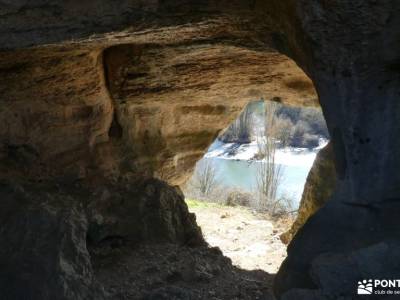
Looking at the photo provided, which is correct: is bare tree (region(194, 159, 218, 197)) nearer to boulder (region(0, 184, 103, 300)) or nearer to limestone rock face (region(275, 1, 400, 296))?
boulder (region(0, 184, 103, 300))

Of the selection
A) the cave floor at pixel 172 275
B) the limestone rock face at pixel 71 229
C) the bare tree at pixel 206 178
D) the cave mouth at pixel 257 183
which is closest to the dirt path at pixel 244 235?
the cave mouth at pixel 257 183

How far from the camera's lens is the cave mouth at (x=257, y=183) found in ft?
21.4

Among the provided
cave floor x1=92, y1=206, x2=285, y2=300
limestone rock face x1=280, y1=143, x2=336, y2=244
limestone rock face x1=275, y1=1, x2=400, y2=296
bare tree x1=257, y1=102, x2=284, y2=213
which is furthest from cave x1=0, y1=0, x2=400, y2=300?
bare tree x1=257, y1=102, x2=284, y2=213

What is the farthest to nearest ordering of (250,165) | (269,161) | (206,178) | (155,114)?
(250,165) → (206,178) → (269,161) → (155,114)

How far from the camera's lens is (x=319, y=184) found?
16.7ft

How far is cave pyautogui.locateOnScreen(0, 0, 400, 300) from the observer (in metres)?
2.19

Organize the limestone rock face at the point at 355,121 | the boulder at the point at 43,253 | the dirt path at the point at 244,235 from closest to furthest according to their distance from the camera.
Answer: the limestone rock face at the point at 355,121 → the boulder at the point at 43,253 → the dirt path at the point at 244,235

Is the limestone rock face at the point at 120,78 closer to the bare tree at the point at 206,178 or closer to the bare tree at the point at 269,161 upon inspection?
the bare tree at the point at 269,161

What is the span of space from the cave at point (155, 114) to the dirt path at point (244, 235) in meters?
1.59

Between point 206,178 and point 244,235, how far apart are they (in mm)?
7641

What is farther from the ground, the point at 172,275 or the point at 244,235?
the point at 172,275

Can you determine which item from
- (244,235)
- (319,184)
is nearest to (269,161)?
(244,235)

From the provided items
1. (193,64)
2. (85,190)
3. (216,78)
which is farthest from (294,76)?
(85,190)

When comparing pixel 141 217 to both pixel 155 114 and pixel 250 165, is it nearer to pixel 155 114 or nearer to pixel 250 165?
pixel 155 114
